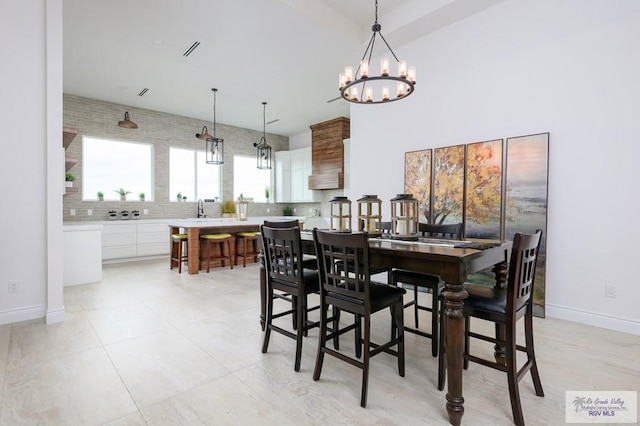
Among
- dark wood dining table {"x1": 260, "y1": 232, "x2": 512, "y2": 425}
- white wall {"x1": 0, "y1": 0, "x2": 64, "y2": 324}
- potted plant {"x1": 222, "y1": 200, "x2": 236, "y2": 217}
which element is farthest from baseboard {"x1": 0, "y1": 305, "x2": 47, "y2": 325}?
potted plant {"x1": 222, "y1": 200, "x2": 236, "y2": 217}

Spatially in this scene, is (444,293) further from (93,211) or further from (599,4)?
(93,211)

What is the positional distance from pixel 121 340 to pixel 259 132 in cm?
696

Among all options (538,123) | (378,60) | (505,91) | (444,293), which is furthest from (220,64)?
(444,293)

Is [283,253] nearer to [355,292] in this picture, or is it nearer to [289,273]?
[289,273]

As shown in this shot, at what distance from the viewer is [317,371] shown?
206 cm

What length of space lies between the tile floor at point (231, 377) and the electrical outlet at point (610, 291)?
1.12 ft

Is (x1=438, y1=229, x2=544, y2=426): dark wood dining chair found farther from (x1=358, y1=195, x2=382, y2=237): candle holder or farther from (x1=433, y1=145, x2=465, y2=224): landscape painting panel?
(x1=433, y1=145, x2=465, y2=224): landscape painting panel

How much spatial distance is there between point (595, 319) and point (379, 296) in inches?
95.1

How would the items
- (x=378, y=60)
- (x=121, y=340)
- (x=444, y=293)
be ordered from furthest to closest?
(x=378, y=60) < (x=121, y=340) < (x=444, y=293)

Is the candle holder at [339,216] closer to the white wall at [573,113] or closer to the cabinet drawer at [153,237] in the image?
the white wall at [573,113]

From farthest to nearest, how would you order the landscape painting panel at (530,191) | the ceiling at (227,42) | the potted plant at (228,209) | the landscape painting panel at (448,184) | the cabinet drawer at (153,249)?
the potted plant at (228,209), the cabinet drawer at (153,249), the landscape painting panel at (448,184), the ceiling at (227,42), the landscape painting panel at (530,191)

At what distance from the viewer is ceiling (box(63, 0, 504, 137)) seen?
3.56 meters

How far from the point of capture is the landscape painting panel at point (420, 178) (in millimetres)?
4020

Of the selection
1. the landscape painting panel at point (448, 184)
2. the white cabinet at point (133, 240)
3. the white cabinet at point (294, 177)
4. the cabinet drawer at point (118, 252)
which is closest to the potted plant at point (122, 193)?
the white cabinet at point (133, 240)
